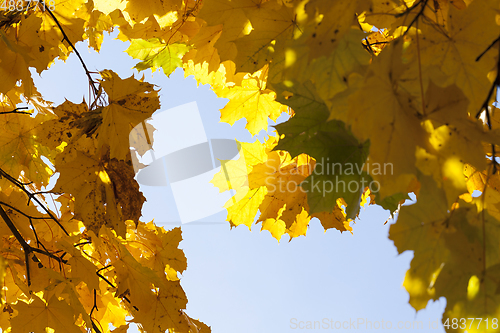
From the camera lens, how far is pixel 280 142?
44.9 inches

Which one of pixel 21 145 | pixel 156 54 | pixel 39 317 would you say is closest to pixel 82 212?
pixel 39 317

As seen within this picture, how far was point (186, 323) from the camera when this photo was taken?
182 centimetres

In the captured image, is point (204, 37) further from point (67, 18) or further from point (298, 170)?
point (298, 170)

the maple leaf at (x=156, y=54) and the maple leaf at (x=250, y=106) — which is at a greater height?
the maple leaf at (x=156, y=54)

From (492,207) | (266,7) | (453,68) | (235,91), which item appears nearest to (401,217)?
(453,68)

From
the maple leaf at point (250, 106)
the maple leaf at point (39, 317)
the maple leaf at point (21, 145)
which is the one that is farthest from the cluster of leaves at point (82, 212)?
the maple leaf at point (250, 106)

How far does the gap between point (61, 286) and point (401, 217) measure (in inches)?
60.2

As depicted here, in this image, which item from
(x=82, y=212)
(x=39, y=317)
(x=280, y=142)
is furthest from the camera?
(x=82, y=212)

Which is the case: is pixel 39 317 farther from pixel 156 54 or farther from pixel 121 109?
pixel 156 54

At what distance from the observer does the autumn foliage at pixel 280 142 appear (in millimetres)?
749

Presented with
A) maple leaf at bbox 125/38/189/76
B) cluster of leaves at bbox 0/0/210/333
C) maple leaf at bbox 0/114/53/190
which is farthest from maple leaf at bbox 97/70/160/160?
maple leaf at bbox 0/114/53/190

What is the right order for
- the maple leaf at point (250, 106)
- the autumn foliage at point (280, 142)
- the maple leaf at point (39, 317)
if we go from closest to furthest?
1. the autumn foliage at point (280, 142)
2. the maple leaf at point (39, 317)
3. the maple leaf at point (250, 106)

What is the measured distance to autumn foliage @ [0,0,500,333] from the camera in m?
0.75

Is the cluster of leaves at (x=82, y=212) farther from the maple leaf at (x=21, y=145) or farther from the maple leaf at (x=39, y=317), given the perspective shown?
the maple leaf at (x=21, y=145)
